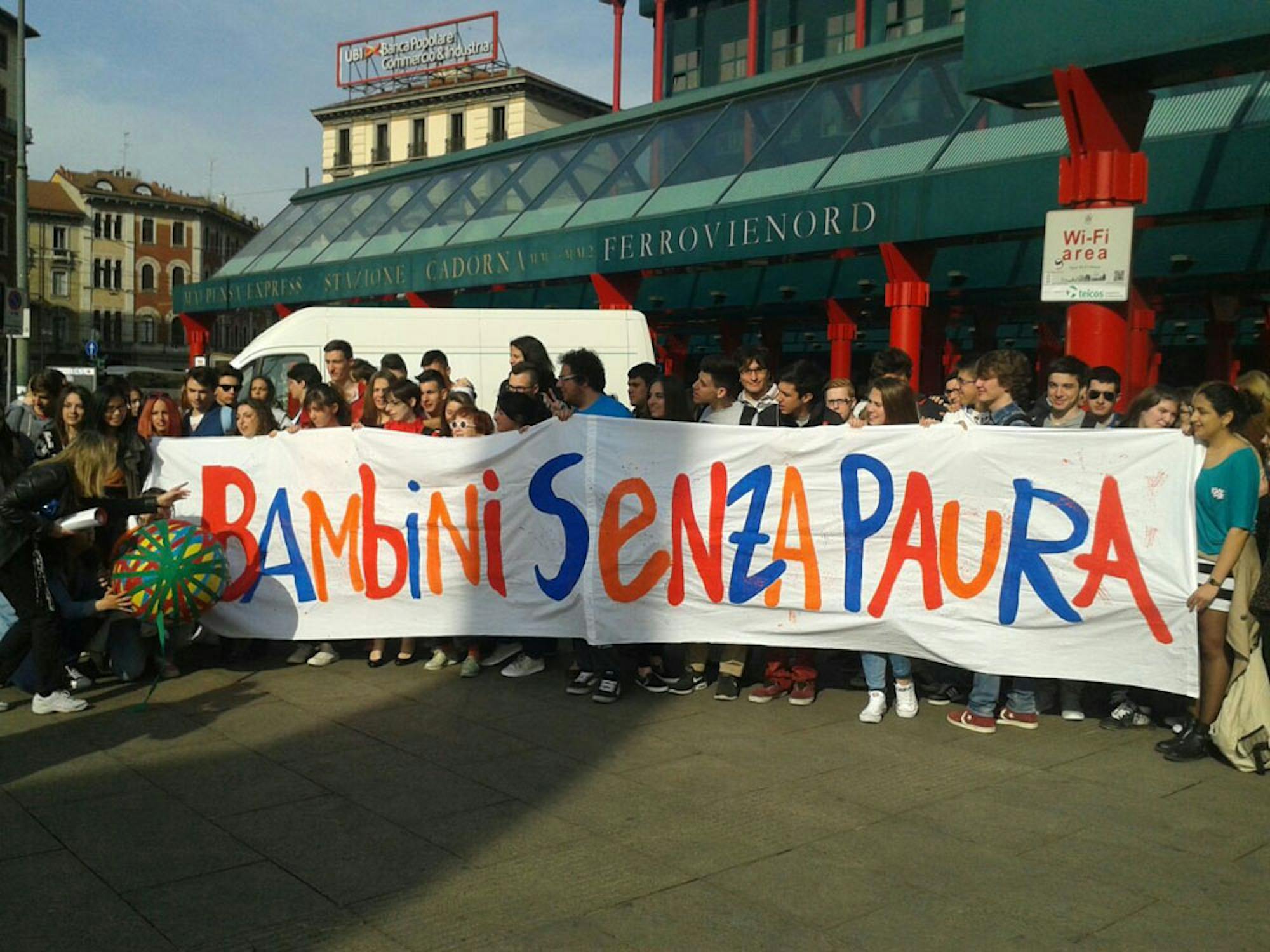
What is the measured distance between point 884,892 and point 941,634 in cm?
234

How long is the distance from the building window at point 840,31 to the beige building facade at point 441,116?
33.6m

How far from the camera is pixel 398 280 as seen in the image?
21016 mm

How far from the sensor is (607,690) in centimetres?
666

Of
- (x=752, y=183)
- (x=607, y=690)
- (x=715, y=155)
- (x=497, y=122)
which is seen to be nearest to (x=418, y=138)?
(x=497, y=122)

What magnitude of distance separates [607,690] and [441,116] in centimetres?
6941

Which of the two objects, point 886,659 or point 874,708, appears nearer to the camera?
point 874,708

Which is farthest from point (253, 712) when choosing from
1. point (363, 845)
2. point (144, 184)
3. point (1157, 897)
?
point (144, 184)

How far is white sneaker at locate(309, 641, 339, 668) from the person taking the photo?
24.7 ft

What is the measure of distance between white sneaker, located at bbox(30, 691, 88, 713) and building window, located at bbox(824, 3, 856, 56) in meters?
32.2

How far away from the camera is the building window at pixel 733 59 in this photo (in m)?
37.2

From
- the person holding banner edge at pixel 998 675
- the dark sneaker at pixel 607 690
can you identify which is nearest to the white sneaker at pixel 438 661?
the dark sneaker at pixel 607 690

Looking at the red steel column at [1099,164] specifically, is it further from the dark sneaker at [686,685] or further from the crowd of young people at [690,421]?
the dark sneaker at [686,685]

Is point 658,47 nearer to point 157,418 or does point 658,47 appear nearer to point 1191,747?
point 157,418

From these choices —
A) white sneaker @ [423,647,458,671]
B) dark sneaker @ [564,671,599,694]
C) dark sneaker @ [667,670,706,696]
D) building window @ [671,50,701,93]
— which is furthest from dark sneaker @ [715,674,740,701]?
building window @ [671,50,701,93]
